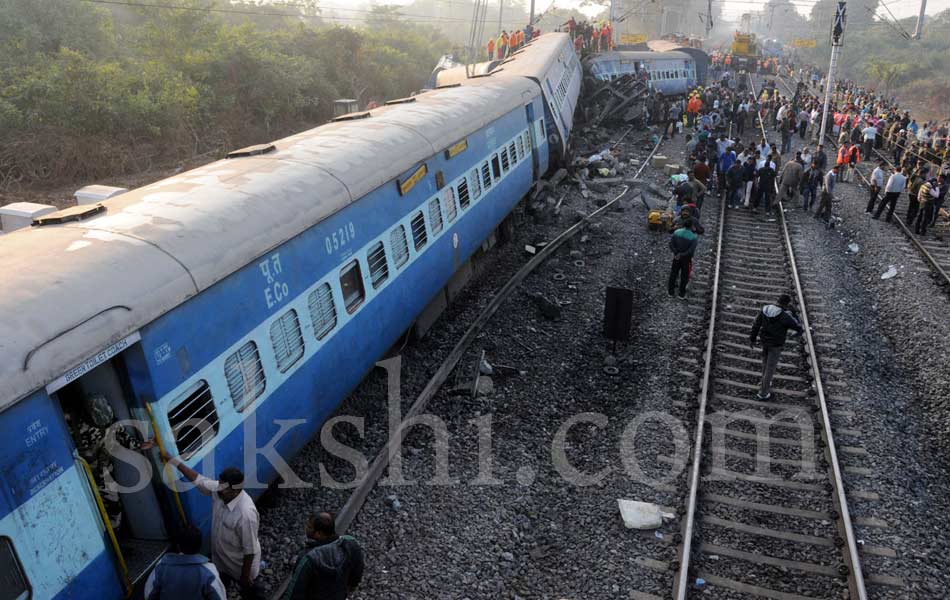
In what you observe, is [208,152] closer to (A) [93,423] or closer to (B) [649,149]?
(B) [649,149]

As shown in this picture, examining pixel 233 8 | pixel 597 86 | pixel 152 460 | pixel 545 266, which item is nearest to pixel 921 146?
pixel 597 86

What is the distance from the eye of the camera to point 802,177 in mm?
18625

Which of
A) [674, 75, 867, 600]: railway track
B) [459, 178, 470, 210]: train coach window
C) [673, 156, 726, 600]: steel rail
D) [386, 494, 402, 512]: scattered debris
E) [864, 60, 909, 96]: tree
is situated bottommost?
[864, 60, 909, 96]: tree

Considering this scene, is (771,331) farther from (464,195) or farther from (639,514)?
(464,195)

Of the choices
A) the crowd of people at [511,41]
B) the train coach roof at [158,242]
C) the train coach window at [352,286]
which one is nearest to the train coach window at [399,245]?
the train coach roof at [158,242]

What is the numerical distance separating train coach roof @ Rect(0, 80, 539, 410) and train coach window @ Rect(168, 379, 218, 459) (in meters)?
0.77

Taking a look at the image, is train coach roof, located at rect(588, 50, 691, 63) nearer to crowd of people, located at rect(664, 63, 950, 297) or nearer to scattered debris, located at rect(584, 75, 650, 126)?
scattered debris, located at rect(584, 75, 650, 126)

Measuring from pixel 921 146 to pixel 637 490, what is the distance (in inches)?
827

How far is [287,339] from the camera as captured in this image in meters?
6.87

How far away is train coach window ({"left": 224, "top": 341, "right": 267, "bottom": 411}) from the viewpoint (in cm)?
605

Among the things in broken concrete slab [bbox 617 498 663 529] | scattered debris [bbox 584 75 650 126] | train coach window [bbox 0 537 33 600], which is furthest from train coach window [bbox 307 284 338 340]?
scattered debris [bbox 584 75 650 126]

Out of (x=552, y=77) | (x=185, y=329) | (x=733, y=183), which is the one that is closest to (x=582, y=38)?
(x=552, y=77)

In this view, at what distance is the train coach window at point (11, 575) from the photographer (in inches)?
160

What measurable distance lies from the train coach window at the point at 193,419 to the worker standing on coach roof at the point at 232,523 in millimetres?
190
